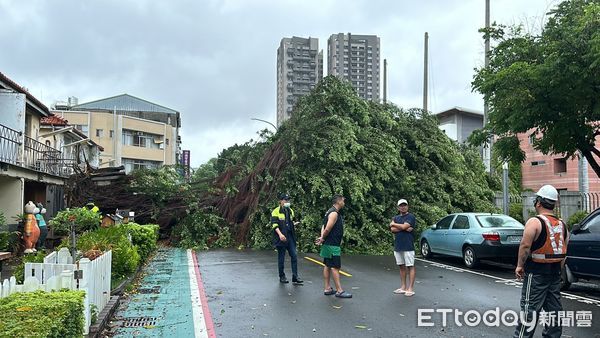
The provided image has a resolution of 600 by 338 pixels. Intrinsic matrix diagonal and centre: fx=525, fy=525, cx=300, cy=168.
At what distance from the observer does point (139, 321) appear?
7.39 m

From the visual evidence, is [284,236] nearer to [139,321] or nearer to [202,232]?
[139,321]

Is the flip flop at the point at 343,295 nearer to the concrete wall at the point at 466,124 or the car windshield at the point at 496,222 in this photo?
the car windshield at the point at 496,222

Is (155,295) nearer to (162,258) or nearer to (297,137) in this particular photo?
(162,258)

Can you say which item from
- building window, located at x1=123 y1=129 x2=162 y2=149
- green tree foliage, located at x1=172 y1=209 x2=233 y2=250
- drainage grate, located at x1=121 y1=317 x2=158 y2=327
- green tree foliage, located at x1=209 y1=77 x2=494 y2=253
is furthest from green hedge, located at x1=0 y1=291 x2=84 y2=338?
building window, located at x1=123 y1=129 x2=162 y2=149

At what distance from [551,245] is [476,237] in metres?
7.99

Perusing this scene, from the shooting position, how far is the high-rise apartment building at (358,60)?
42.5m

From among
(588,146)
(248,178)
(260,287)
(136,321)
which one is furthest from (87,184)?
(588,146)

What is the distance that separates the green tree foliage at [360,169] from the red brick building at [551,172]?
19.9 meters

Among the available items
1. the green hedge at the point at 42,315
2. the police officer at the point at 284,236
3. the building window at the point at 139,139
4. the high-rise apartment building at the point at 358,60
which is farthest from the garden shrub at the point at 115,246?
the building window at the point at 139,139

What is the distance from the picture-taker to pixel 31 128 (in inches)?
851

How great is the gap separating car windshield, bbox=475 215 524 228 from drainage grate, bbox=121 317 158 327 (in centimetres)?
904

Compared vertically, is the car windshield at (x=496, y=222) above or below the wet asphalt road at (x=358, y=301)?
above

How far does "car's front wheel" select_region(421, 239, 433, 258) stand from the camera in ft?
51.8

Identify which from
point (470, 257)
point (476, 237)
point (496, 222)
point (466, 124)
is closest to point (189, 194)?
point (470, 257)
